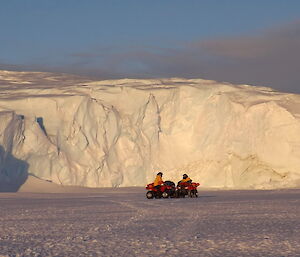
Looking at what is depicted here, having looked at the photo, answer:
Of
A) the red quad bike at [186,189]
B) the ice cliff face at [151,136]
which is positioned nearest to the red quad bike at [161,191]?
the red quad bike at [186,189]

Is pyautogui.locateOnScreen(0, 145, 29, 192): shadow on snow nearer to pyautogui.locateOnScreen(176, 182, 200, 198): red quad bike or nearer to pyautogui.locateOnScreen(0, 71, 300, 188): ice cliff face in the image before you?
pyautogui.locateOnScreen(0, 71, 300, 188): ice cliff face

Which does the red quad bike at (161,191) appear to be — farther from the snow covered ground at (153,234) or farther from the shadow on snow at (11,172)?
the shadow on snow at (11,172)

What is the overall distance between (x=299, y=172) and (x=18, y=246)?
3471cm

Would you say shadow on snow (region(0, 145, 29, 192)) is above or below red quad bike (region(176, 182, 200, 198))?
above

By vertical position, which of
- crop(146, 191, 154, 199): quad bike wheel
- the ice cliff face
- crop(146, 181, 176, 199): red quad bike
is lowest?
crop(146, 191, 154, 199): quad bike wheel

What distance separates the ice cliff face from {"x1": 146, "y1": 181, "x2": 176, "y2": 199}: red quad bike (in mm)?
11658

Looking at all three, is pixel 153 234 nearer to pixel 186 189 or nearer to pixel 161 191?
pixel 161 191

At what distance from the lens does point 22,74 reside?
67750mm

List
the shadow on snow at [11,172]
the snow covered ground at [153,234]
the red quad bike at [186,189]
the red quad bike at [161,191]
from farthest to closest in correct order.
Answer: the shadow on snow at [11,172]
the red quad bike at [186,189]
the red quad bike at [161,191]
the snow covered ground at [153,234]

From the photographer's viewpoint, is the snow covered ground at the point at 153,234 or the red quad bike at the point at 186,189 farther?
the red quad bike at the point at 186,189

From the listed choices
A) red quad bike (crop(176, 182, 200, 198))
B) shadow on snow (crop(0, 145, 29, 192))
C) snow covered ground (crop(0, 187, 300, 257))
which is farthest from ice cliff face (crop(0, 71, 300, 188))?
snow covered ground (crop(0, 187, 300, 257))

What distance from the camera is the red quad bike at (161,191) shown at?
1244 inches

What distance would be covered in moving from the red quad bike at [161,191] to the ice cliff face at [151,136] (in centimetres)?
1166

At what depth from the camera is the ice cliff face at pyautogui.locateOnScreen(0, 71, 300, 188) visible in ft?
146
